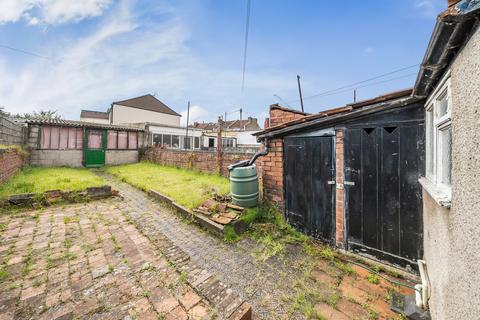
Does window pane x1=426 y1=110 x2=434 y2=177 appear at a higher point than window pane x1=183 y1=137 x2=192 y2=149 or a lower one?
lower

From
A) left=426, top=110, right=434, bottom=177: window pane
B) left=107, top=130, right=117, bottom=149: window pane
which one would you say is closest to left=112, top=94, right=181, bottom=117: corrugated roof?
left=107, top=130, right=117, bottom=149: window pane

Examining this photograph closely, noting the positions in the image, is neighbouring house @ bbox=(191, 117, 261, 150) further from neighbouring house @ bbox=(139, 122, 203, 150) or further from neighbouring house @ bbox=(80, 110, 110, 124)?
neighbouring house @ bbox=(80, 110, 110, 124)

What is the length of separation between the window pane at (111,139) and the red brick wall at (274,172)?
46.2ft

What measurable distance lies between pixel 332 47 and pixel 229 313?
11.8 metres

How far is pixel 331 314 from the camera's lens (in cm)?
206

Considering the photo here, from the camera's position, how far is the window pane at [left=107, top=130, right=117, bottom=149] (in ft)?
46.5

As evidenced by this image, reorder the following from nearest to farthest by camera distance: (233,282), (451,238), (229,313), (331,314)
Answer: (451,238) < (229,313) < (331,314) < (233,282)

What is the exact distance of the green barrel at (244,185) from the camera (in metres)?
4.22

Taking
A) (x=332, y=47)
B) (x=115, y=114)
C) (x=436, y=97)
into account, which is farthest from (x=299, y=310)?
(x=115, y=114)

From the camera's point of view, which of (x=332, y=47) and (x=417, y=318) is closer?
(x=417, y=318)

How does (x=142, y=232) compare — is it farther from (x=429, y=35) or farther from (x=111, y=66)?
(x=111, y=66)

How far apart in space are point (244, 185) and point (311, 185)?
139 cm

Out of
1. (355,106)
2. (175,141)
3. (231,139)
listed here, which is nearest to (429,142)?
(355,106)

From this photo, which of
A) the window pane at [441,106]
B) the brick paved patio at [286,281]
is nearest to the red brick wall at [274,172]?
the brick paved patio at [286,281]
